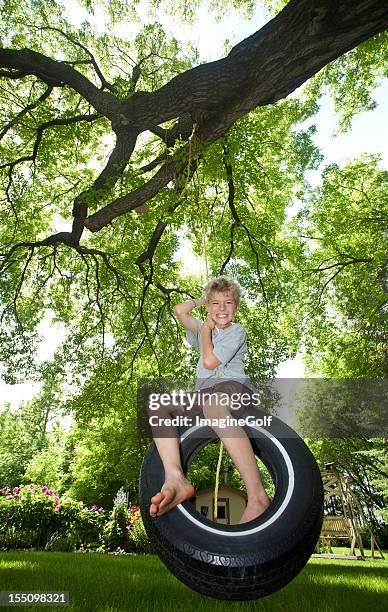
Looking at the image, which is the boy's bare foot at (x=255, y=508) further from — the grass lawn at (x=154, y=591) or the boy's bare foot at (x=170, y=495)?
the grass lawn at (x=154, y=591)

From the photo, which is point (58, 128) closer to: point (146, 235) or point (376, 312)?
point (146, 235)

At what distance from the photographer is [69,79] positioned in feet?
16.3

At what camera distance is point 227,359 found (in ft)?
8.25

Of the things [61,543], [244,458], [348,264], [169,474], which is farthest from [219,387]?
[61,543]

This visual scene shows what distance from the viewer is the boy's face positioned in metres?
2.69

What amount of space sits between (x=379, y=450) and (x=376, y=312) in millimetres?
7437

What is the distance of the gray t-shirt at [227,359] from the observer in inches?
98.3

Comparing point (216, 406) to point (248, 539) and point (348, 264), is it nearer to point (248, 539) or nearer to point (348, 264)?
point (248, 539)

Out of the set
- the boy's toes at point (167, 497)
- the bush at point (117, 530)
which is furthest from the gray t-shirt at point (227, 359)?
the bush at point (117, 530)

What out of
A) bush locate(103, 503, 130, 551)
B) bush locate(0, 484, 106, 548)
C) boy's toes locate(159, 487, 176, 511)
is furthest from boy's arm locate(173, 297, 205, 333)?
bush locate(103, 503, 130, 551)

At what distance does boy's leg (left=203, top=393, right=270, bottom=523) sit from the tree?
6.39ft

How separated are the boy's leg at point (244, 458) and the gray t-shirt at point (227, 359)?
9.3 inches

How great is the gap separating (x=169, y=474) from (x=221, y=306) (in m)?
1.09

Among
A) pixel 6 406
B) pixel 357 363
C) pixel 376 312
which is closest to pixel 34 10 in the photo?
pixel 376 312
